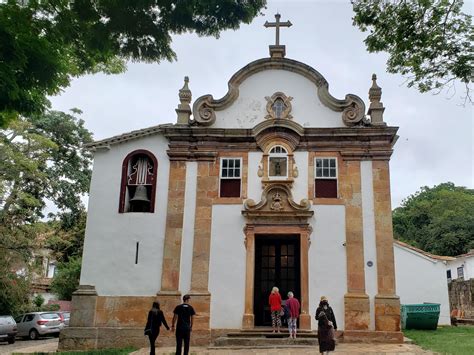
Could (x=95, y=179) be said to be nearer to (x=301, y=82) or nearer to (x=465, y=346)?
(x=301, y=82)

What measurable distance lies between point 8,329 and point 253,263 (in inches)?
489

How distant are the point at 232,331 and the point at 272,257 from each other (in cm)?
278

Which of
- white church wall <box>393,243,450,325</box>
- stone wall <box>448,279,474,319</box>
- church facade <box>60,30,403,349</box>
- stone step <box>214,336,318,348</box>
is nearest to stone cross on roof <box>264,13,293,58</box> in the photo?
church facade <box>60,30,403,349</box>

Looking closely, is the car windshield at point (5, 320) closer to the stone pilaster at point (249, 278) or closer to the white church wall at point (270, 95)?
the stone pilaster at point (249, 278)

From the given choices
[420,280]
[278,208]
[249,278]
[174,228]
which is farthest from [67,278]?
→ [420,280]

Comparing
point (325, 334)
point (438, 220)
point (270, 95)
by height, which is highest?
point (438, 220)

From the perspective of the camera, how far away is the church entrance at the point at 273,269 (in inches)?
605

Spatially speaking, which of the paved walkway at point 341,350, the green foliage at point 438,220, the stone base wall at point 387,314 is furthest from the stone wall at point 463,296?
the paved walkway at point 341,350

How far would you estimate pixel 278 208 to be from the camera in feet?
49.8

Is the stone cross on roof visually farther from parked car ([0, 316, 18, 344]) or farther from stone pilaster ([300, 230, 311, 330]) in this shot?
parked car ([0, 316, 18, 344])

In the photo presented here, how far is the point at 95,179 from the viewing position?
16.0 meters

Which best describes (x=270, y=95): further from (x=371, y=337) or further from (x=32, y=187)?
(x=32, y=187)

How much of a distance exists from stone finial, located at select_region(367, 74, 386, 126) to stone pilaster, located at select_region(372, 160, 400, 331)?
1.38m

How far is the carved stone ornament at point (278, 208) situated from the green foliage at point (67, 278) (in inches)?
743
